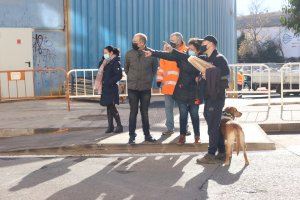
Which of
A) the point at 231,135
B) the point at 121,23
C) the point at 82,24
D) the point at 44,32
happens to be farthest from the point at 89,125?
the point at 121,23

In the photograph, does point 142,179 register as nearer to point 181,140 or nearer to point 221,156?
point 221,156

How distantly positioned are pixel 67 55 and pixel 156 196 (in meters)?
11.3

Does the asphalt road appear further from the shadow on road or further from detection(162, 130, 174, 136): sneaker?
detection(162, 130, 174, 136): sneaker

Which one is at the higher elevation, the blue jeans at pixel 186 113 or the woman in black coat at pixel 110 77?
the woman in black coat at pixel 110 77

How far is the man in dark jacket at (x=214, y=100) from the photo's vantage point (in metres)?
7.52

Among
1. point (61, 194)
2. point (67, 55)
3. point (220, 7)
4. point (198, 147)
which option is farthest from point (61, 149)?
point (220, 7)

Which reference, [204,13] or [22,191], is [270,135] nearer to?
[22,191]

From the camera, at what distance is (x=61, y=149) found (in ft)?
29.5

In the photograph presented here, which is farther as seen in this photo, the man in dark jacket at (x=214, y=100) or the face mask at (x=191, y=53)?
the face mask at (x=191, y=53)

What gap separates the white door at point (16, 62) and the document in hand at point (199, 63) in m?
8.91

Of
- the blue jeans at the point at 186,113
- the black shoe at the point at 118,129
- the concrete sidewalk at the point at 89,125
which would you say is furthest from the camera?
the black shoe at the point at 118,129

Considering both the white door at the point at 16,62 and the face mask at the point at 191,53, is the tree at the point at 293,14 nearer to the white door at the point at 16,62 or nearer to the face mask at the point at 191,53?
the white door at the point at 16,62

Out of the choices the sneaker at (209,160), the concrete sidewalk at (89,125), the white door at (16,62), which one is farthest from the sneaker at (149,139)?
the white door at (16,62)

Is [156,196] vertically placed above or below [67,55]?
below
